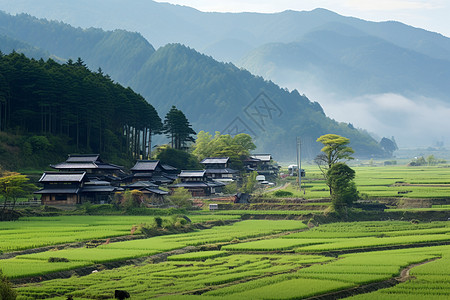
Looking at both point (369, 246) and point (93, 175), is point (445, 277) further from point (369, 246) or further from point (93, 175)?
point (93, 175)

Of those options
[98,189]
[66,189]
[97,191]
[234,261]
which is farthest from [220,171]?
[234,261]

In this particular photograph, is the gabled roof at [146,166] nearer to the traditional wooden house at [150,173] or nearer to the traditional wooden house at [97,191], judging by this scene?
the traditional wooden house at [150,173]

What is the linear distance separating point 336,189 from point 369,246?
23641 millimetres

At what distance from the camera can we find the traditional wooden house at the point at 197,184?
84050 millimetres

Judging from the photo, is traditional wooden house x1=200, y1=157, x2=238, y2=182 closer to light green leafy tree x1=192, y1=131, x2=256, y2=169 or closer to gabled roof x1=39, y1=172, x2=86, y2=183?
light green leafy tree x1=192, y1=131, x2=256, y2=169

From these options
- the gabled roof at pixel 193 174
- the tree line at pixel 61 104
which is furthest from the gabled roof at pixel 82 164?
the gabled roof at pixel 193 174

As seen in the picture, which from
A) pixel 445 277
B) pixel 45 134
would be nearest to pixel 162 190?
pixel 45 134

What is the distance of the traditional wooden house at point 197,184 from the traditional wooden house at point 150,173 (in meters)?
2.44

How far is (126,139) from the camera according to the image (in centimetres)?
10138

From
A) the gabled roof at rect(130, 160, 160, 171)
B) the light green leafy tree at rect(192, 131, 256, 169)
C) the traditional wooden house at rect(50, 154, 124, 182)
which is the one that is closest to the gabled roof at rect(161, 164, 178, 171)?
the gabled roof at rect(130, 160, 160, 171)

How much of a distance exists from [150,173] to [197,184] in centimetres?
706

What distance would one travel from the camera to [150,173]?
282 ft

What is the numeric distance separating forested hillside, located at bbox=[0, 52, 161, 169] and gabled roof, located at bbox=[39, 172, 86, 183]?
7.92 meters

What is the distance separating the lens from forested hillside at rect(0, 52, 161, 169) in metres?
79.4
